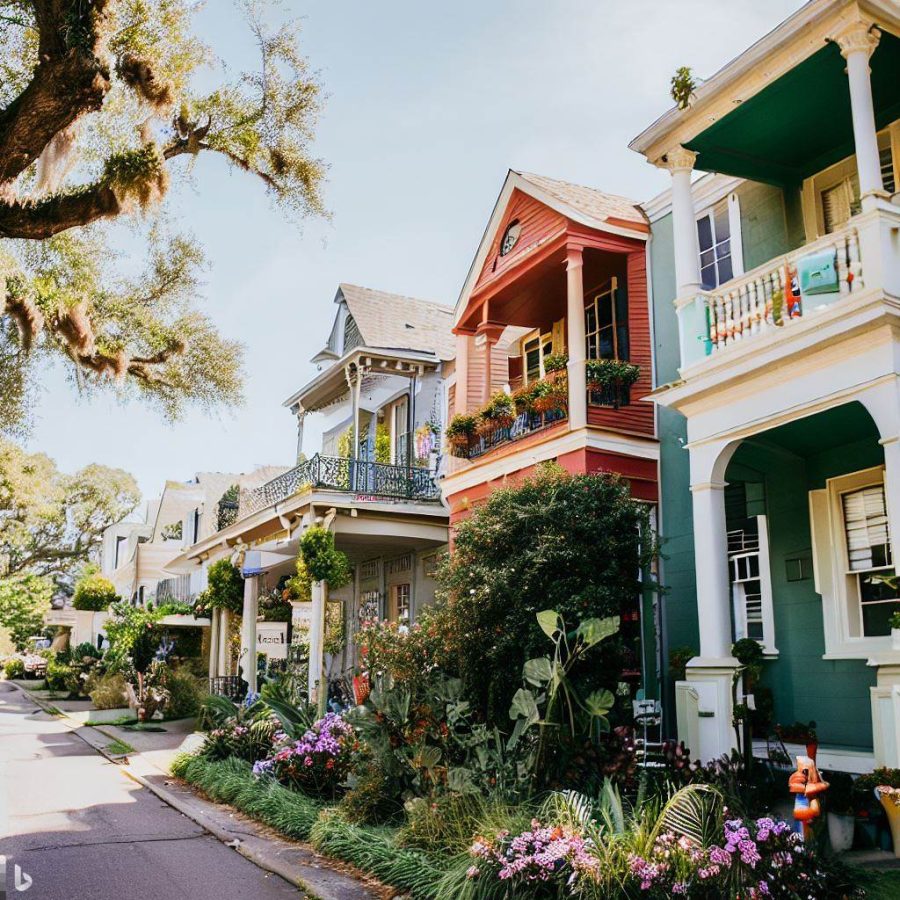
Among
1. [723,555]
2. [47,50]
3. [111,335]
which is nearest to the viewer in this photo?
[47,50]

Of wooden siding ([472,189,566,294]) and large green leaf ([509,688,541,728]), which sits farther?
wooden siding ([472,189,566,294])

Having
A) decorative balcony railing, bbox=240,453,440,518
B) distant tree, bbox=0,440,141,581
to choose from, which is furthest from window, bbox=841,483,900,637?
distant tree, bbox=0,440,141,581

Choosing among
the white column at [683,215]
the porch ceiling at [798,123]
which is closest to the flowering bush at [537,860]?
the white column at [683,215]

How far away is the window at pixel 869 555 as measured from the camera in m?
9.89

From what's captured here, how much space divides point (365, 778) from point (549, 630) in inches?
104

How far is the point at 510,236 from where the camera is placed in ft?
49.2

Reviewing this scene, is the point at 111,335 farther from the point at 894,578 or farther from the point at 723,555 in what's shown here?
the point at 894,578

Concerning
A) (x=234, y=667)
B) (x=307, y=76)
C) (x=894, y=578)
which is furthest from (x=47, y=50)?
(x=234, y=667)

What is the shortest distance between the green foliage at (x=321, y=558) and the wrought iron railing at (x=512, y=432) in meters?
2.82

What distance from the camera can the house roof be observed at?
754 inches

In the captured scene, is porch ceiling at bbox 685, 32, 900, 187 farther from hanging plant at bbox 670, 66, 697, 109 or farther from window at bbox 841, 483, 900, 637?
window at bbox 841, 483, 900, 637

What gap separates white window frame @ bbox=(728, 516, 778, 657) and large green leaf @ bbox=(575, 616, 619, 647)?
3.46 meters

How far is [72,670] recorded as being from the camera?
2830cm

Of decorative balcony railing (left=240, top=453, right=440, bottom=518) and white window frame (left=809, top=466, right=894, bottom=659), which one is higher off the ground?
decorative balcony railing (left=240, top=453, right=440, bottom=518)
